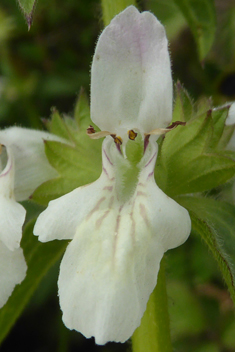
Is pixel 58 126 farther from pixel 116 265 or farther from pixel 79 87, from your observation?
pixel 79 87

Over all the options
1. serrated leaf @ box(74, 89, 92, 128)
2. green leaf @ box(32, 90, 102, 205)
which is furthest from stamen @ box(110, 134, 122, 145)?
serrated leaf @ box(74, 89, 92, 128)

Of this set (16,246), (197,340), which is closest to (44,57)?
(197,340)

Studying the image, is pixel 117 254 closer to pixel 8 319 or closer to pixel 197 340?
pixel 8 319

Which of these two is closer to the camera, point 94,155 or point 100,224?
point 100,224

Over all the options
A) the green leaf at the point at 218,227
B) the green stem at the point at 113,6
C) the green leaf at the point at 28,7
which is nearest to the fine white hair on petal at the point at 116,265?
the green leaf at the point at 218,227

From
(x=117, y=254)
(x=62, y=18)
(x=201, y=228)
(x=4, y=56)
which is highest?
(x=117, y=254)

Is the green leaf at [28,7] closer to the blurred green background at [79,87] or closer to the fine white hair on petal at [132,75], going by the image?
the fine white hair on petal at [132,75]

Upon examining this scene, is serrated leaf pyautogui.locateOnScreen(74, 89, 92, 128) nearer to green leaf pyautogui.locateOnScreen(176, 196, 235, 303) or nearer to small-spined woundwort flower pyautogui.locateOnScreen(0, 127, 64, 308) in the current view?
small-spined woundwort flower pyautogui.locateOnScreen(0, 127, 64, 308)
